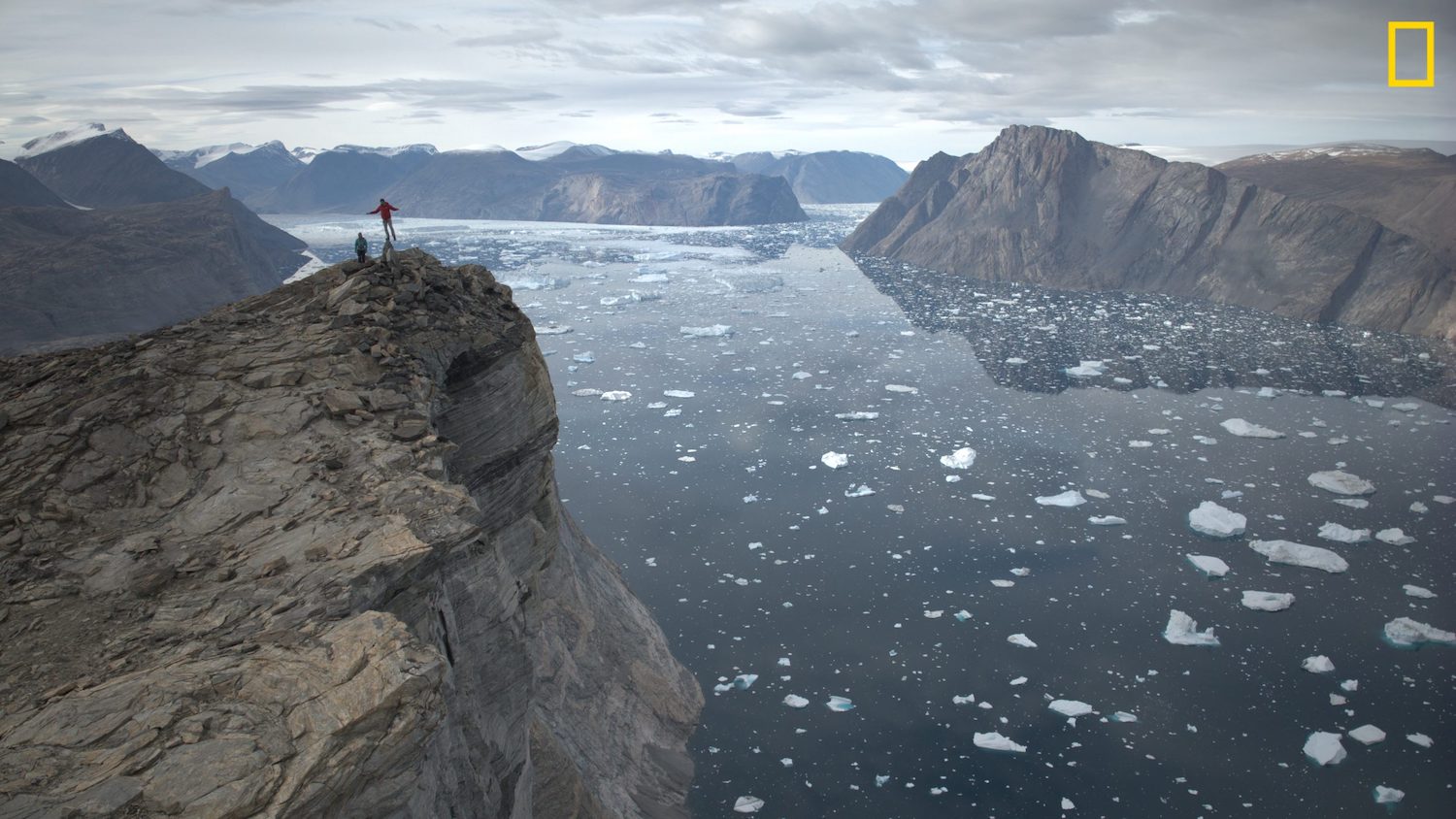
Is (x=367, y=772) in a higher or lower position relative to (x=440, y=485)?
lower

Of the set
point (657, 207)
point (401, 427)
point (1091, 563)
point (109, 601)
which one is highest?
point (657, 207)

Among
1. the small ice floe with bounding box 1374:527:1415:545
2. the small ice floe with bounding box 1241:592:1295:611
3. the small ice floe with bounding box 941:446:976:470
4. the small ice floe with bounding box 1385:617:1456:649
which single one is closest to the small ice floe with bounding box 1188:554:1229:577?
the small ice floe with bounding box 1241:592:1295:611

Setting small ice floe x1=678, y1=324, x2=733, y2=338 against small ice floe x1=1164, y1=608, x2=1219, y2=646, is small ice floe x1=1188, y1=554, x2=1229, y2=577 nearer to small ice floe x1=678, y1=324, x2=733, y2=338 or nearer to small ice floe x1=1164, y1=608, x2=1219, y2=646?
small ice floe x1=1164, y1=608, x2=1219, y2=646

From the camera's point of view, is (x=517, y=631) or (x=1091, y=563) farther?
(x=1091, y=563)

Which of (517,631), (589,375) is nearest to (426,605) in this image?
(517,631)

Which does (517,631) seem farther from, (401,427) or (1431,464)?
(1431,464)

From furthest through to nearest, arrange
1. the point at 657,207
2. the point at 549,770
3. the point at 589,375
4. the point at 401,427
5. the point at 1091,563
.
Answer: the point at 657,207
the point at 589,375
the point at 1091,563
the point at 549,770
the point at 401,427

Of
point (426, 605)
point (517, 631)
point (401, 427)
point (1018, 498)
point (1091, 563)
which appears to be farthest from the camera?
point (1018, 498)

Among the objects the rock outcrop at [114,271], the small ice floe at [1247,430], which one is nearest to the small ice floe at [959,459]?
the small ice floe at [1247,430]
